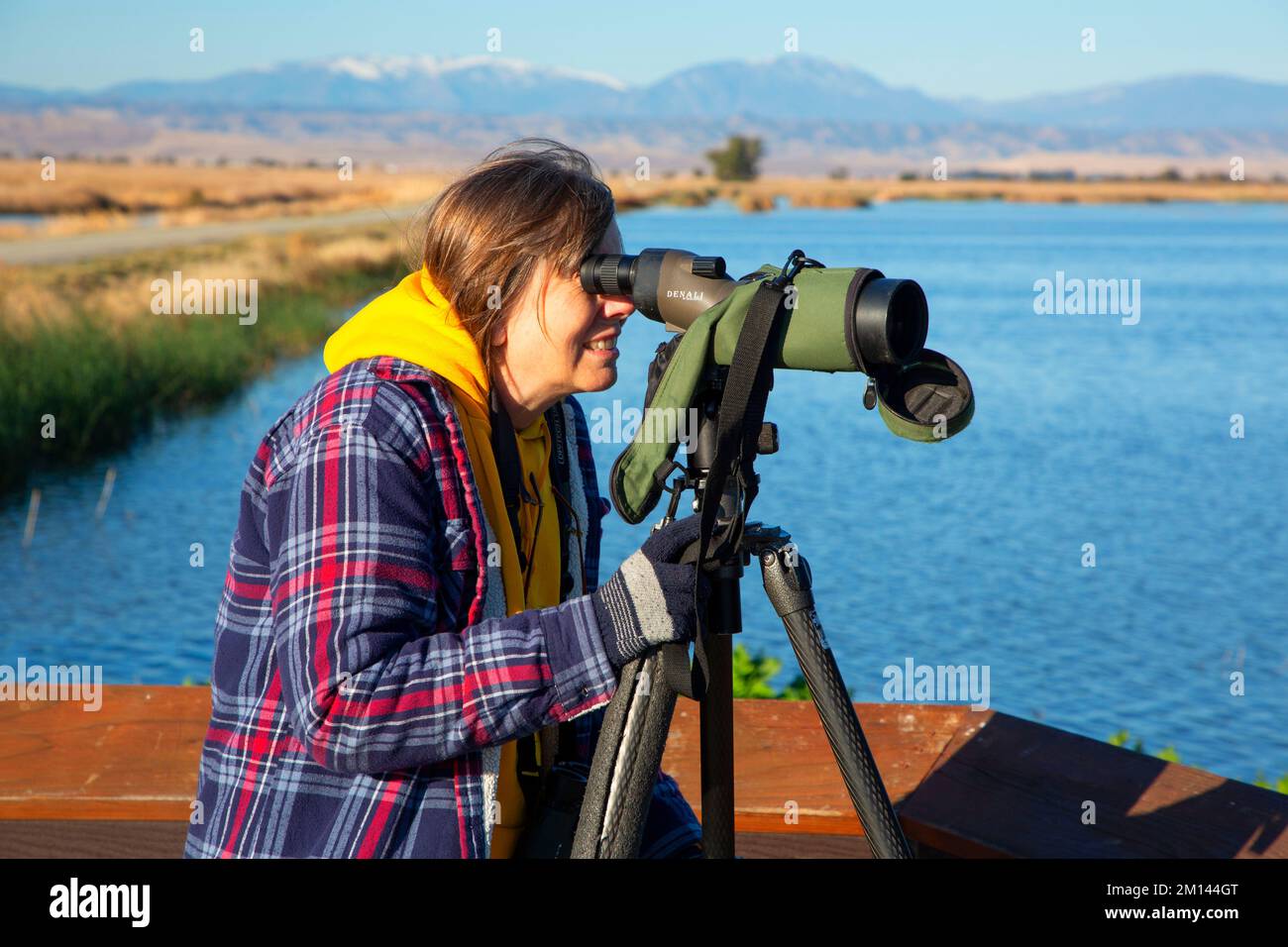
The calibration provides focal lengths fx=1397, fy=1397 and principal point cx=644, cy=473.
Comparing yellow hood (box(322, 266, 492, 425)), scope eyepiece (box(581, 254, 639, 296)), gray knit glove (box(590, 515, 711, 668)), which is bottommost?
gray knit glove (box(590, 515, 711, 668))

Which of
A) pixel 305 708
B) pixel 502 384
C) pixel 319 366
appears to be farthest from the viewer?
pixel 319 366

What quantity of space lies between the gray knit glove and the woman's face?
376 mm

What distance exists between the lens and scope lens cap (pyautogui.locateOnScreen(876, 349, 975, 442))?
1678mm

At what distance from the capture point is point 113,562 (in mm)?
7797

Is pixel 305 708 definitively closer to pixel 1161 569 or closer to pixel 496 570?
pixel 496 570

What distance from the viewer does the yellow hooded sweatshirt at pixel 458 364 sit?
5.81 feet

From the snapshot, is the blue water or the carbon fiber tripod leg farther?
the blue water

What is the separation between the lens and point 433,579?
1.65 m

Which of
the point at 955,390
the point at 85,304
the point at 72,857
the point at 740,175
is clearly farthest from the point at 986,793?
the point at 740,175

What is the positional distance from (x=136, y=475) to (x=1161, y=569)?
21.5 feet

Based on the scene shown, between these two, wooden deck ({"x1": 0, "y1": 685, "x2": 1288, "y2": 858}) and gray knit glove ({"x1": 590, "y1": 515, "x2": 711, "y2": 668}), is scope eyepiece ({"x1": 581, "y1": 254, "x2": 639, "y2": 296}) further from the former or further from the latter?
wooden deck ({"x1": 0, "y1": 685, "x2": 1288, "y2": 858})

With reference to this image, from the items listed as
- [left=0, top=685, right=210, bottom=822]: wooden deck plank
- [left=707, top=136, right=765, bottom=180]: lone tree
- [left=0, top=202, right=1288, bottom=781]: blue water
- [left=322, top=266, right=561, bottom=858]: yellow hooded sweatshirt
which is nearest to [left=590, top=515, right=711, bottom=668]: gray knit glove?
[left=322, top=266, right=561, bottom=858]: yellow hooded sweatshirt

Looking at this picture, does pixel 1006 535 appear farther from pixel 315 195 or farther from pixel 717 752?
pixel 315 195

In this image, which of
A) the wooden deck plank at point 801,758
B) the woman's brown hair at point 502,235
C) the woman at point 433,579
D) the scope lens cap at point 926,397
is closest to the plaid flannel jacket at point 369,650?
the woman at point 433,579
